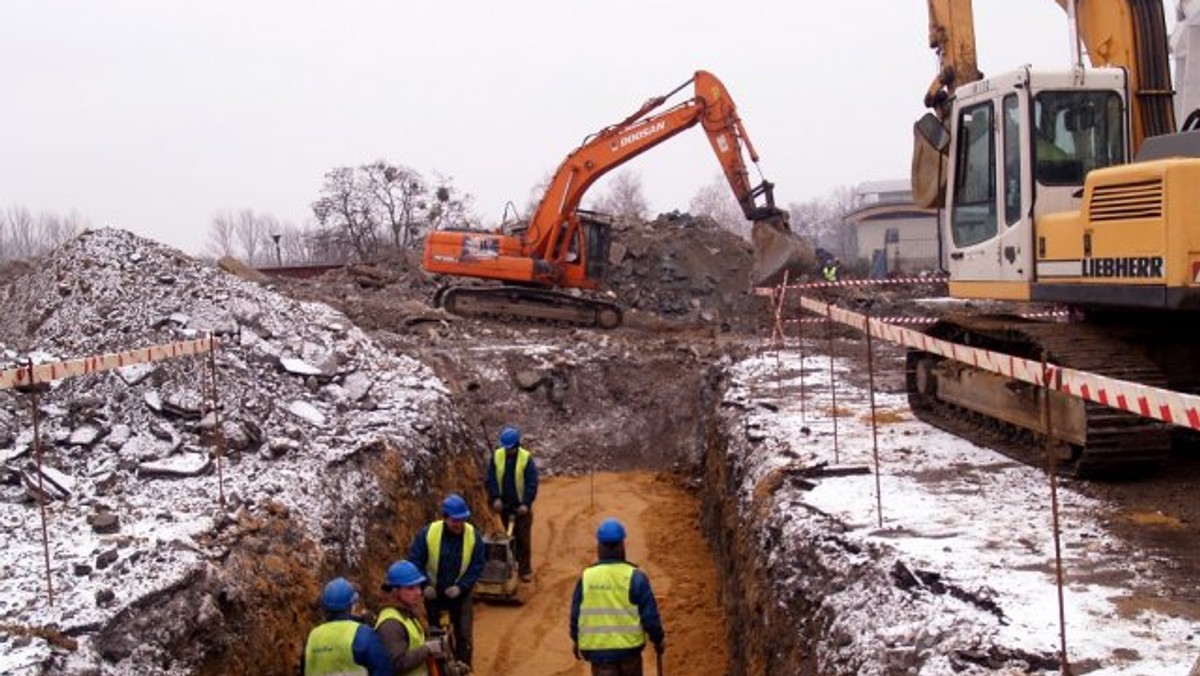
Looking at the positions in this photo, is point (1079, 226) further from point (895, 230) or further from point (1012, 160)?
point (895, 230)

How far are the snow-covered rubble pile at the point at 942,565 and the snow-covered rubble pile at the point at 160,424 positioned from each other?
375cm

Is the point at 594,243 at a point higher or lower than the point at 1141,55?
lower

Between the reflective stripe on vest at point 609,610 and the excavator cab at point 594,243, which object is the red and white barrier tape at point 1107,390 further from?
the excavator cab at point 594,243

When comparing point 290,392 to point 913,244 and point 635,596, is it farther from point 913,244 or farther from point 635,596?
point 913,244

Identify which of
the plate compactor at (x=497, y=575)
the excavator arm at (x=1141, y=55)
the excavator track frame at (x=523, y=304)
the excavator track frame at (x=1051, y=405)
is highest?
the excavator arm at (x=1141, y=55)

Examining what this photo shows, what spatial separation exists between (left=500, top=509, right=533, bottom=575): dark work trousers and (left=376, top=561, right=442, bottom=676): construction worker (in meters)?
4.28

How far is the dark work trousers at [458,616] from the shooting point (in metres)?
7.73

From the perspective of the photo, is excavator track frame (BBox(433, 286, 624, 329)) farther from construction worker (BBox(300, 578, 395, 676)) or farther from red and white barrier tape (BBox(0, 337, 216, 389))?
construction worker (BBox(300, 578, 395, 676))

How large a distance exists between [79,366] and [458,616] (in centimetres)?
326

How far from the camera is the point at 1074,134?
335 inches

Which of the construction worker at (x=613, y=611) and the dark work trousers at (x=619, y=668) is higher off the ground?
the construction worker at (x=613, y=611)

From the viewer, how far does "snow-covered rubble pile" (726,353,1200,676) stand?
4.77 m

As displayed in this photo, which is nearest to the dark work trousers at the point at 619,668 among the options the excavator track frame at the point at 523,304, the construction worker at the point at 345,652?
the construction worker at the point at 345,652

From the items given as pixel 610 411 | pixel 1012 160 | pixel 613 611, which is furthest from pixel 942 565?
pixel 610 411
